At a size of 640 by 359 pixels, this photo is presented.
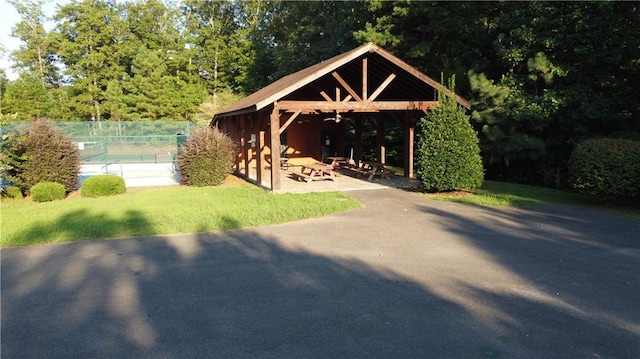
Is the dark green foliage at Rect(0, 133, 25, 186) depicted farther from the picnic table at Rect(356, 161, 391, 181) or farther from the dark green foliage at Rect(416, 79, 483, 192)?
the dark green foliage at Rect(416, 79, 483, 192)

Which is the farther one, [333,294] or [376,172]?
[376,172]

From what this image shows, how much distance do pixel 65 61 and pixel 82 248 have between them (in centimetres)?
4805

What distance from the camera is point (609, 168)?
33.9 ft

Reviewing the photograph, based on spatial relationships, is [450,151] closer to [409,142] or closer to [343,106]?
[343,106]

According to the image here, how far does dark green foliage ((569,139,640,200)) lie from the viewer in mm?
10109

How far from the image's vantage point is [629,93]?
1452cm

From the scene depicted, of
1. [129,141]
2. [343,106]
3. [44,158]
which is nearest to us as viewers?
[44,158]

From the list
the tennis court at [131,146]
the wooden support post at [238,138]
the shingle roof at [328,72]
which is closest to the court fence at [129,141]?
the tennis court at [131,146]

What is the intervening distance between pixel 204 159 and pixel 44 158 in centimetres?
496

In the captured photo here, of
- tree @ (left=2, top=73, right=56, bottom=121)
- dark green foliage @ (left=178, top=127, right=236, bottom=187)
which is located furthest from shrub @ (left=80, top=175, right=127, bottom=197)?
tree @ (left=2, top=73, right=56, bottom=121)

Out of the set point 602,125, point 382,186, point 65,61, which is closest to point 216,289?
point 382,186

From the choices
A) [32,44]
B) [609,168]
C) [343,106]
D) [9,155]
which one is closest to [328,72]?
[343,106]

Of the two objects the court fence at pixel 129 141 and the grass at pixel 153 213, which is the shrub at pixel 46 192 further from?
the court fence at pixel 129 141

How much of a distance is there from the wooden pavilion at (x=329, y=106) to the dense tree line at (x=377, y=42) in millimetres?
2893
